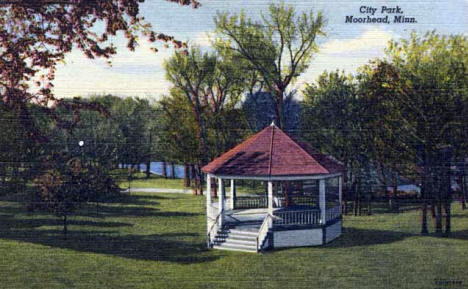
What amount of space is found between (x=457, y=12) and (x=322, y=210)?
243 inches

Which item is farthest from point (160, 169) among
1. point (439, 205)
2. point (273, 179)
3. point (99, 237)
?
point (439, 205)

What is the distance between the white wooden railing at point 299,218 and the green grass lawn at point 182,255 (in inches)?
49.8

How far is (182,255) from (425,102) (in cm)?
634

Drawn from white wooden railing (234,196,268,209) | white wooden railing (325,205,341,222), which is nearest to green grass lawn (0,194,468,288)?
white wooden railing (325,205,341,222)

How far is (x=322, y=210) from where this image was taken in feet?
43.3

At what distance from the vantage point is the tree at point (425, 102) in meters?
9.83

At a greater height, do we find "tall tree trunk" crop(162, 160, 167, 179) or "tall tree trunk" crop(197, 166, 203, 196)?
"tall tree trunk" crop(162, 160, 167, 179)

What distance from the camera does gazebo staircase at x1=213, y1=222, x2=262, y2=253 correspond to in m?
11.7

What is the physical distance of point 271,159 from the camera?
12.5m

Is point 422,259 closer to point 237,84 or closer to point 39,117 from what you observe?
point 237,84

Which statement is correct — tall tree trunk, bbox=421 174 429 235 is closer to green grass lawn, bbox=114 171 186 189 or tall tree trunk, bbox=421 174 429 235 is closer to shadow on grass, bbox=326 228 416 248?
shadow on grass, bbox=326 228 416 248

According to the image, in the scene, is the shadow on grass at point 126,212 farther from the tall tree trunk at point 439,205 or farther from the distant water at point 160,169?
the tall tree trunk at point 439,205

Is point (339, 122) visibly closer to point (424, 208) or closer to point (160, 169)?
point (424, 208)

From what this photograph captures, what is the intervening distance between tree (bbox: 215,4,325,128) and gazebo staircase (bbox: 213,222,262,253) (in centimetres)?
384
